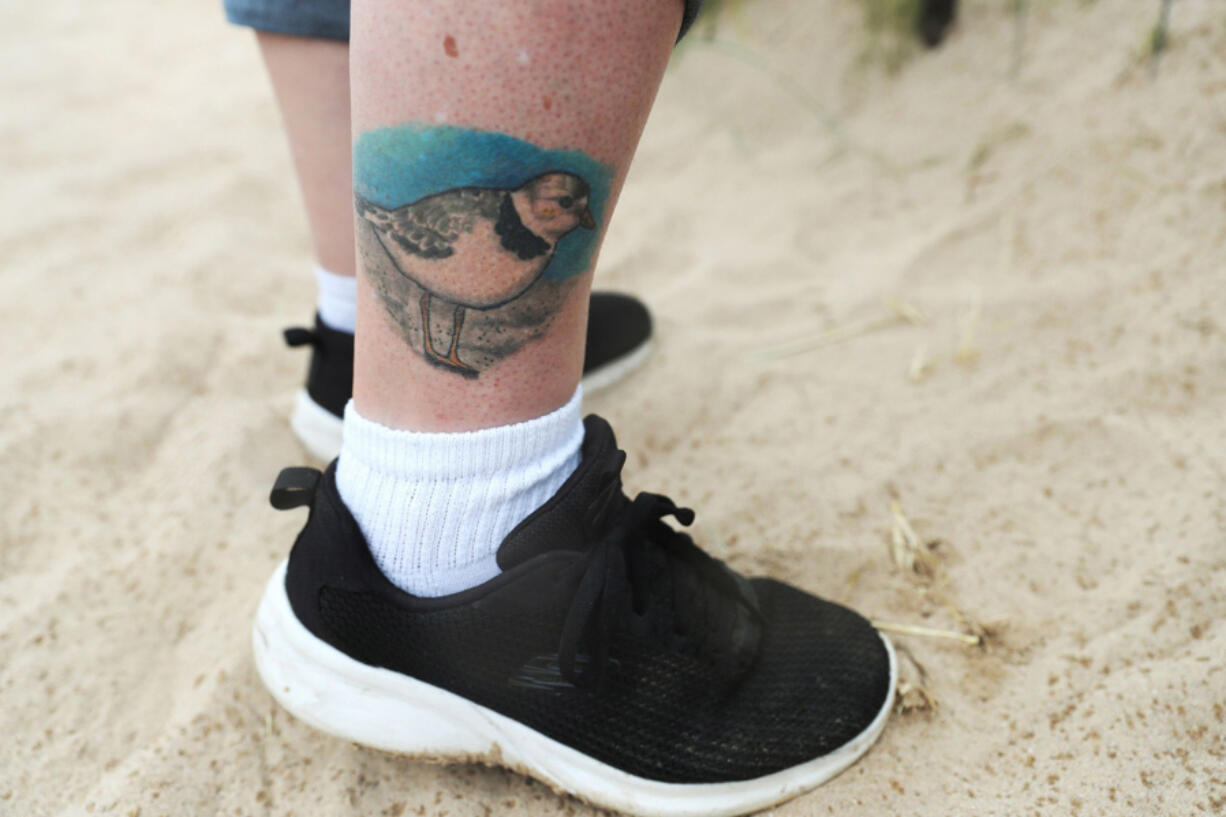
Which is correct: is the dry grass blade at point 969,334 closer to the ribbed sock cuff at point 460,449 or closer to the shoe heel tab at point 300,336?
the ribbed sock cuff at point 460,449

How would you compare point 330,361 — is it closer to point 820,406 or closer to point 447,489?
point 447,489

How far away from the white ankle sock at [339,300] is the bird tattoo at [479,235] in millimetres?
498

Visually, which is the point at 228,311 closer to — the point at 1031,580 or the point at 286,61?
the point at 286,61

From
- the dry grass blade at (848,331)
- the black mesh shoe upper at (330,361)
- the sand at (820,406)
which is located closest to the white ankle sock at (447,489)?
the sand at (820,406)

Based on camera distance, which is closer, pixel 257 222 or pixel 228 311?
pixel 228 311

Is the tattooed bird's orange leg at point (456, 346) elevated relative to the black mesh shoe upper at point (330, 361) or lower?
elevated

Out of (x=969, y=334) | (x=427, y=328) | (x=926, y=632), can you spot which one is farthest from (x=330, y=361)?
(x=969, y=334)

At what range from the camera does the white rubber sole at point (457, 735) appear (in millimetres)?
767

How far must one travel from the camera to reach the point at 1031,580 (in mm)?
967

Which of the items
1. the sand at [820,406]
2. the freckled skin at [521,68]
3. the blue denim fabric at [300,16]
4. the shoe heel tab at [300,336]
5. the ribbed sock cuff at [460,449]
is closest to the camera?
the freckled skin at [521,68]

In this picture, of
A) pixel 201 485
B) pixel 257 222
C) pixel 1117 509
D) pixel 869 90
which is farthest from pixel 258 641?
pixel 869 90

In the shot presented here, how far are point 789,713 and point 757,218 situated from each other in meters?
1.18

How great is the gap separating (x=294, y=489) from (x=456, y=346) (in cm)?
23

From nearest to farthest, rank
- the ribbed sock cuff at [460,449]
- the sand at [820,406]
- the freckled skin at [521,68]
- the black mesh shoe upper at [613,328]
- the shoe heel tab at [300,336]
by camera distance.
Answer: the freckled skin at [521,68] → the ribbed sock cuff at [460,449] → the sand at [820,406] → the shoe heel tab at [300,336] → the black mesh shoe upper at [613,328]
